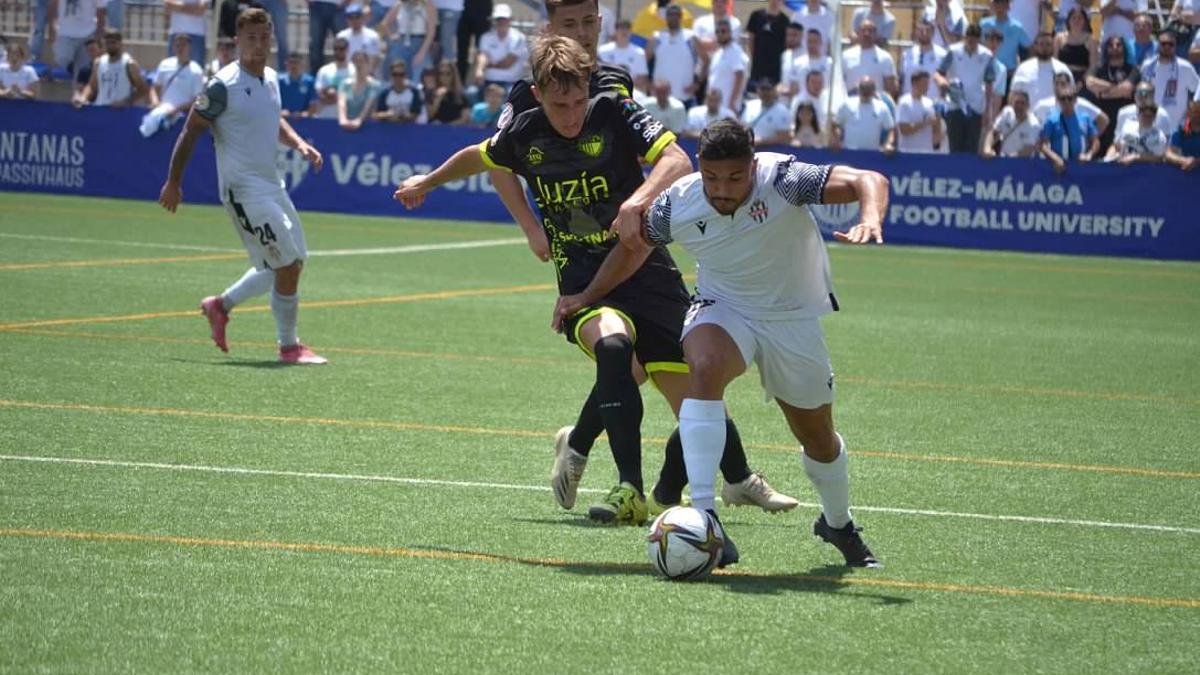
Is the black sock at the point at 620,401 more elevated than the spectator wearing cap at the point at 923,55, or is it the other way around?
the spectator wearing cap at the point at 923,55

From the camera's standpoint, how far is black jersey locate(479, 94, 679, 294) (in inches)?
321

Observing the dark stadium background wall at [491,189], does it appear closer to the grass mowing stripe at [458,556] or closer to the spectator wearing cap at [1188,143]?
the spectator wearing cap at [1188,143]

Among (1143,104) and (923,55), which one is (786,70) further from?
(1143,104)

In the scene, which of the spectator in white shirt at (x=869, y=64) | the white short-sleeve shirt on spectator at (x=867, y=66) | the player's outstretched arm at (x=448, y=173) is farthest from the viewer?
the white short-sleeve shirt on spectator at (x=867, y=66)

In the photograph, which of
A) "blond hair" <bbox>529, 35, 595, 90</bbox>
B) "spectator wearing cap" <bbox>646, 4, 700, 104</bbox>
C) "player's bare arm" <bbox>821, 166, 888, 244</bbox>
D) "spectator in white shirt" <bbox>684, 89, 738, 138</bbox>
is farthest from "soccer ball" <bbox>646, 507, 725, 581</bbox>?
"spectator wearing cap" <bbox>646, 4, 700, 104</bbox>

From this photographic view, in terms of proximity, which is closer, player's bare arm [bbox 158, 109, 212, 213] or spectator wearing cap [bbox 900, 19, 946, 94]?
player's bare arm [bbox 158, 109, 212, 213]

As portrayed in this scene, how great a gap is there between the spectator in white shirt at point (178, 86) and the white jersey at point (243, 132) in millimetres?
14707

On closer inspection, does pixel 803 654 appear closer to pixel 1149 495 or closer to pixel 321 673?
pixel 321 673

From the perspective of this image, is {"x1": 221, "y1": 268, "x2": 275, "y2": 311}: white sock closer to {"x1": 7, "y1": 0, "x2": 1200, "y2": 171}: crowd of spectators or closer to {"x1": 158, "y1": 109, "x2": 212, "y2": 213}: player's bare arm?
{"x1": 158, "y1": 109, "x2": 212, "y2": 213}: player's bare arm

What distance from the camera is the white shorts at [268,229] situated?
43.9 feet

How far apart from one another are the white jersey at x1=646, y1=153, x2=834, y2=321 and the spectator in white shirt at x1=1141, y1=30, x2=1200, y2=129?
19.7m

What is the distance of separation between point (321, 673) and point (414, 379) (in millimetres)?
7268

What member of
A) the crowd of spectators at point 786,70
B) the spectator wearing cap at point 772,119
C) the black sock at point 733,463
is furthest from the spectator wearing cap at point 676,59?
the black sock at point 733,463

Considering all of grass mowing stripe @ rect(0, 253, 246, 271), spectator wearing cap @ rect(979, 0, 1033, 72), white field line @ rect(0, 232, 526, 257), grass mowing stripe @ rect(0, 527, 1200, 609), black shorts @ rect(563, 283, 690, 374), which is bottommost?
white field line @ rect(0, 232, 526, 257)
